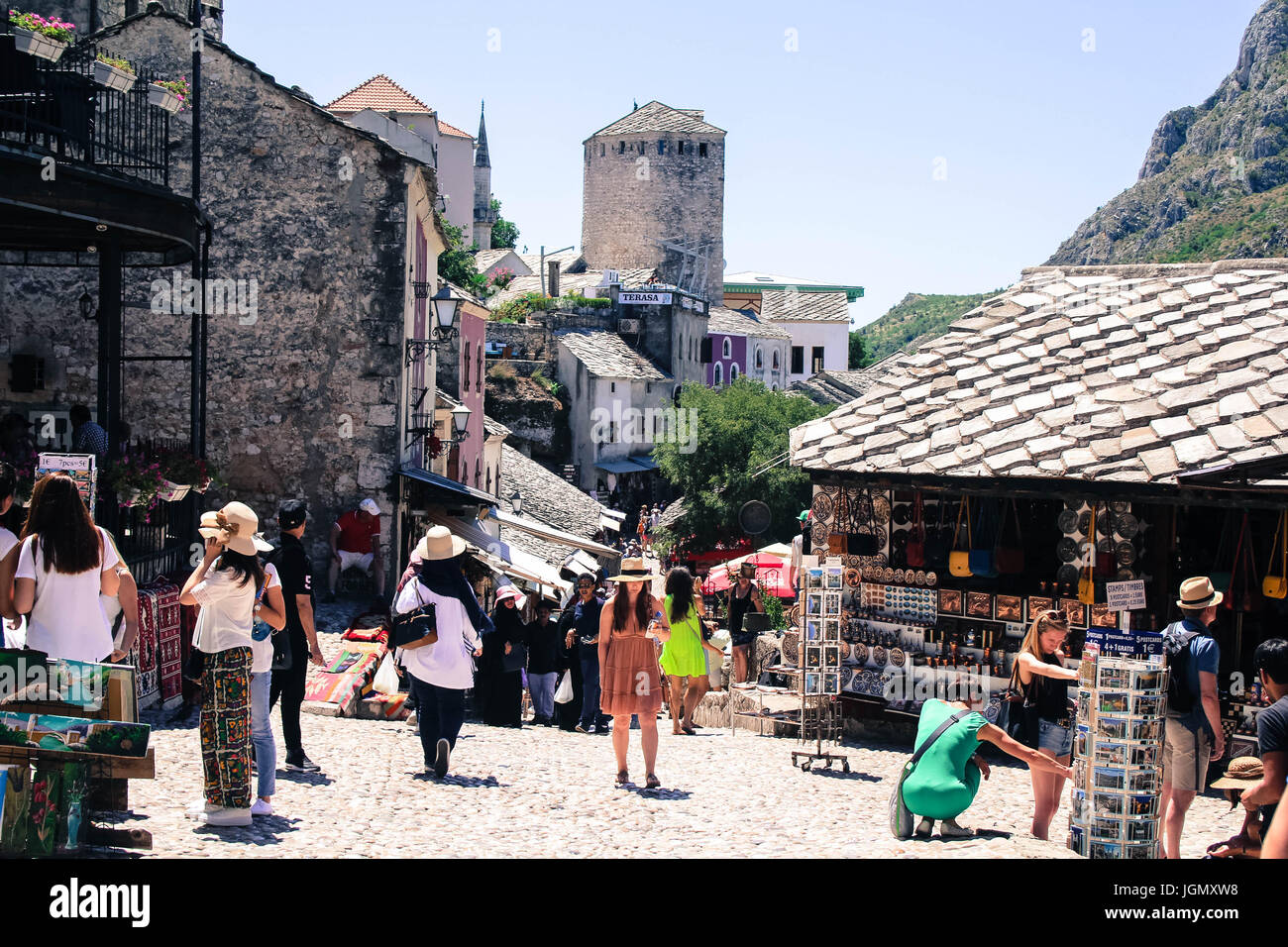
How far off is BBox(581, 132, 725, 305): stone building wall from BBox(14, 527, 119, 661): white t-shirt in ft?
244

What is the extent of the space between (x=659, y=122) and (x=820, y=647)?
72.8m

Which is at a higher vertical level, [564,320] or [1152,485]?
[564,320]

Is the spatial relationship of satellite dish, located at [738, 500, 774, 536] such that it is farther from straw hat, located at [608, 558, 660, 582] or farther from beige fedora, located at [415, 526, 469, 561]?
beige fedora, located at [415, 526, 469, 561]

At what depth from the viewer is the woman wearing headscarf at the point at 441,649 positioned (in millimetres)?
9484

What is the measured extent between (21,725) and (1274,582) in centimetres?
926

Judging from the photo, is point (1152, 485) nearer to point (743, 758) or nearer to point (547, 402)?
point (743, 758)

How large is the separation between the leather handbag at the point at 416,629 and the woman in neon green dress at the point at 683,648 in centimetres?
301

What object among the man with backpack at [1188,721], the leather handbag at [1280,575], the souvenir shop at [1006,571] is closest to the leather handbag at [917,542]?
the souvenir shop at [1006,571]

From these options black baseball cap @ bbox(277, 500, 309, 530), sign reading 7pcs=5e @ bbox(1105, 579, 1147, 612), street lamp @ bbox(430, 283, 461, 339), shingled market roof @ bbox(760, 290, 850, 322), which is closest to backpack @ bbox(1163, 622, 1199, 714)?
sign reading 7pcs=5e @ bbox(1105, 579, 1147, 612)

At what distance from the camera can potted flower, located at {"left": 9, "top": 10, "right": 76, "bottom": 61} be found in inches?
431

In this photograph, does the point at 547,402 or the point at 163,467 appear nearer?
the point at 163,467
